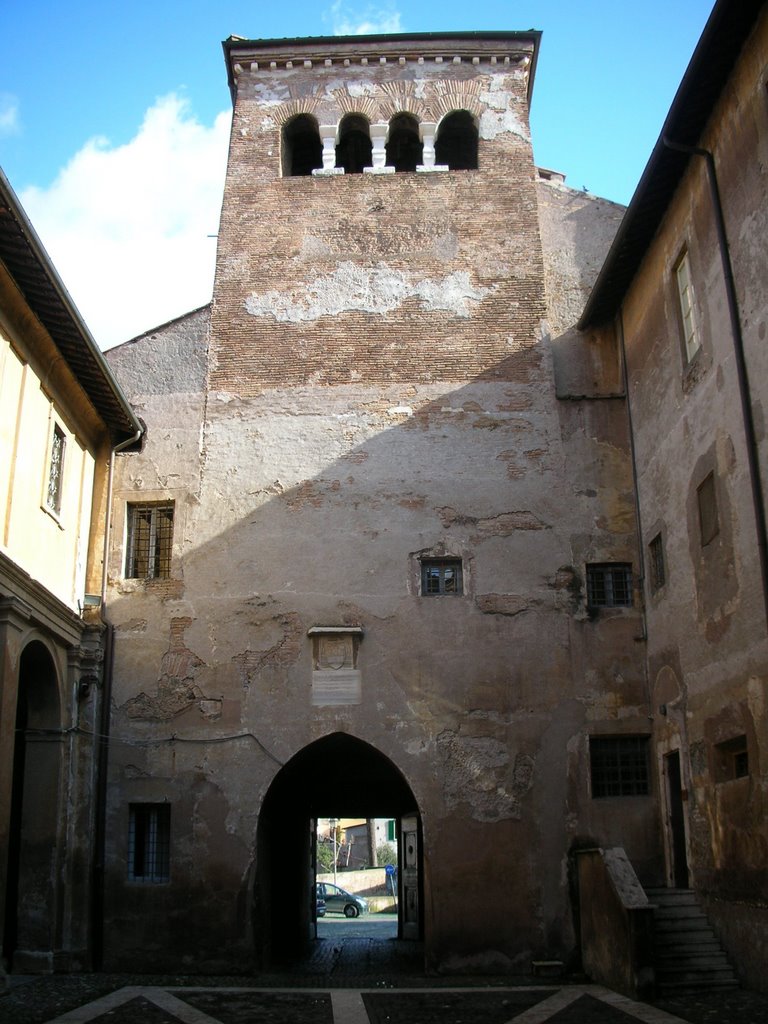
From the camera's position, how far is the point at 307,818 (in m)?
21.2

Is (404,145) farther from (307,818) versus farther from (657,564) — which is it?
(307,818)

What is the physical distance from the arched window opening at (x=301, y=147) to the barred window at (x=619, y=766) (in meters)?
11.0

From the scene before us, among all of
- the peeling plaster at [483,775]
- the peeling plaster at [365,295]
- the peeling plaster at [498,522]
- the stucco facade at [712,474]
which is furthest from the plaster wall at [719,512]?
the peeling plaster at [365,295]

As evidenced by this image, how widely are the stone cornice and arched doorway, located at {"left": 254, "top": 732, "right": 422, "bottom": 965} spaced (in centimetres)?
1194

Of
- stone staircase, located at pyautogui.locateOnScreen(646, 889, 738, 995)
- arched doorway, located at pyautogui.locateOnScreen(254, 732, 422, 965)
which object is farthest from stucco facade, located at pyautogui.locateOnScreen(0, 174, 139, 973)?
stone staircase, located at pyautogui.locateOnScreen(646, 889, 738, 995)

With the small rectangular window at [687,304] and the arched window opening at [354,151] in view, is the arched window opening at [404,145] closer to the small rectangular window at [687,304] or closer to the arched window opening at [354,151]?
the arched window opening at [354,151]

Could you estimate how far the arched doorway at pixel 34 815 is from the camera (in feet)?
44.8

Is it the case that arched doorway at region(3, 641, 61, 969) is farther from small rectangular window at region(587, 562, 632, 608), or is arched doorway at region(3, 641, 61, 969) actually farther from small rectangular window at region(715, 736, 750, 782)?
small rectangular window at region(715, 736, 750, 782)

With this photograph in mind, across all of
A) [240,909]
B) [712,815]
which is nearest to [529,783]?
[712,815]

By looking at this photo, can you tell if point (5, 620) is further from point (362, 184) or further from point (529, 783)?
point (362, 184)

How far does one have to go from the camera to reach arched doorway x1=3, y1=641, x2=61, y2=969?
13648mm

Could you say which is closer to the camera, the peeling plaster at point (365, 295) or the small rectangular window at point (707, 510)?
the small rectangular window at point (707, 510)

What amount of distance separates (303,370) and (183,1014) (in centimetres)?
944

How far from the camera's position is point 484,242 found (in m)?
17.5
